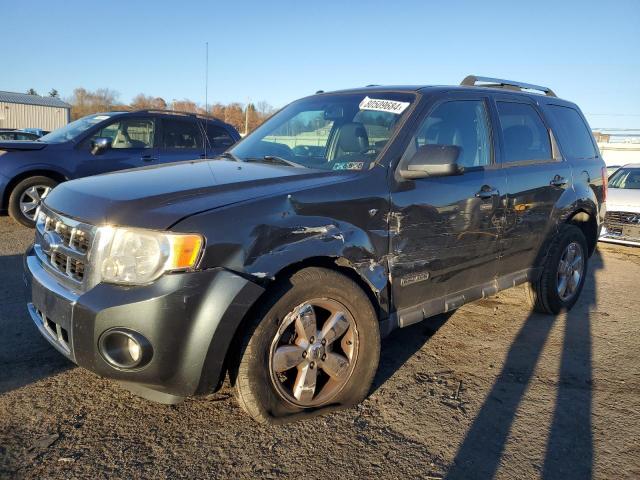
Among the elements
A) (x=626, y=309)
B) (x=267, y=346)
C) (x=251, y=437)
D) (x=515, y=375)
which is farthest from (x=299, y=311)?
(x=626, y=309)

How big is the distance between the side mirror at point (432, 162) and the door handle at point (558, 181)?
1.71 m

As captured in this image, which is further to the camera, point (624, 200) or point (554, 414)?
point (624, 200)

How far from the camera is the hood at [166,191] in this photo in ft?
7.88

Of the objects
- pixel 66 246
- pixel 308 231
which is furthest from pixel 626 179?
pixel 66 246

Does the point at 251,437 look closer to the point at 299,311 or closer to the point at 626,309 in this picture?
the point at 299,311

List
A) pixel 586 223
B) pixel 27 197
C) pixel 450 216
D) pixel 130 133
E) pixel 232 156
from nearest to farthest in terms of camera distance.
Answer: pixel 450 216
pixel 232 156
pixel 586 223
pixel 27 197
pixel 130 133

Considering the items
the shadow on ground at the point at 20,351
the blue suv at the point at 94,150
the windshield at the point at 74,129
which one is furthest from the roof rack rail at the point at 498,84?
the windshield at the point at 74,129

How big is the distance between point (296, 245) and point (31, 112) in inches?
2530

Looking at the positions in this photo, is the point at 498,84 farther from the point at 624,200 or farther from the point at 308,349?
the point at 624,200

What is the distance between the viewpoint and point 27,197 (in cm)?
769

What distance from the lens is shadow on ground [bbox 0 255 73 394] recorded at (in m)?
3.12

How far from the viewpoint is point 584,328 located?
4.61 metres

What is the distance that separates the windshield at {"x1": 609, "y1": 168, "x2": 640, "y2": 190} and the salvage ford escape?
247 inches

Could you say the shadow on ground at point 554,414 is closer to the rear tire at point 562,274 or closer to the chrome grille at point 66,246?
the rear tire at point 562,274
